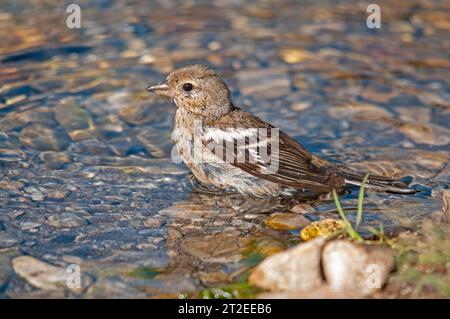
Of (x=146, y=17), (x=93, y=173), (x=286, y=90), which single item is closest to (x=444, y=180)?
(x=286, y=90)

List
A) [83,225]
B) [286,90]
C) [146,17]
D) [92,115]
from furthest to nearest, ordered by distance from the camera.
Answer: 1. [146,17]
2. [286,90]
3. [92,115]
4. [83,225]

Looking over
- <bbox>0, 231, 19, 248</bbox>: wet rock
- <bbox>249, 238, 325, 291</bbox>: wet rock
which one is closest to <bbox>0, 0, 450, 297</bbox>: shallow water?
<bbox>0, 231, 19, 248</bbox>: wet rock

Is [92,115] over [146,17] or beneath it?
beneath

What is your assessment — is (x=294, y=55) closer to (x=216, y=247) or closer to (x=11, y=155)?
(x=11, y=155)

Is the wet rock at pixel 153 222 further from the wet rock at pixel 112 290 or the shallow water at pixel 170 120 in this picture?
the wet rock at pixel 112 290

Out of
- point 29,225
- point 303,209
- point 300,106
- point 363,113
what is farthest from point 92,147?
point 363,113

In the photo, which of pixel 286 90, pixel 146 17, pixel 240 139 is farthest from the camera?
pixel 146 17
